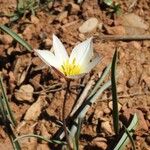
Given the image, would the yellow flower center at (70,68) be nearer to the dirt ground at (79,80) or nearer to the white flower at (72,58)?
the white flower at (72,58)

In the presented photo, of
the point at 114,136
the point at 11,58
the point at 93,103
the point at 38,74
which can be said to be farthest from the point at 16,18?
the point at 114,136

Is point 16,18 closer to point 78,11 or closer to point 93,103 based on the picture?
point 78,11

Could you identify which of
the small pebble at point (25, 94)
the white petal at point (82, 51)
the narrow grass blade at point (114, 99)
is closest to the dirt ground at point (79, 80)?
the small pebble at point (25, 94)

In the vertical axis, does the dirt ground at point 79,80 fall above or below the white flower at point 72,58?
below

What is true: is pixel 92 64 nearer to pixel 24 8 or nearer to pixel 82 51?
pixel 82 51

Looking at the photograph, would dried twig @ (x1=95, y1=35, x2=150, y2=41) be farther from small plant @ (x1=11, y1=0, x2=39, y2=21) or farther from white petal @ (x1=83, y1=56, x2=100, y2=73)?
white petal @ (x1=83, y1=56, x2=100, y2=73)
